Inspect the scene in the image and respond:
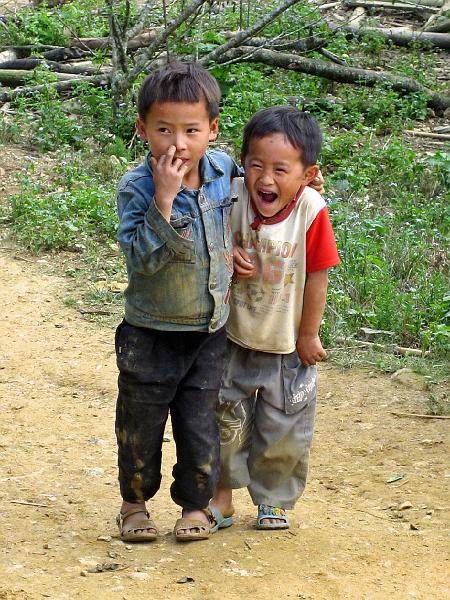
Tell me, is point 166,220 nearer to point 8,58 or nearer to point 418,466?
point 418,466

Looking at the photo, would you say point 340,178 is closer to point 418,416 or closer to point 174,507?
point 418,416

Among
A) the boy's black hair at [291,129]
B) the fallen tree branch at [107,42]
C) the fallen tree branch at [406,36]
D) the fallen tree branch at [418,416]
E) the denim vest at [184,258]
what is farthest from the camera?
the fallen tree branch at [406,36]

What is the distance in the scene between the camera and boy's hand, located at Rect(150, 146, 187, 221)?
3041 mm

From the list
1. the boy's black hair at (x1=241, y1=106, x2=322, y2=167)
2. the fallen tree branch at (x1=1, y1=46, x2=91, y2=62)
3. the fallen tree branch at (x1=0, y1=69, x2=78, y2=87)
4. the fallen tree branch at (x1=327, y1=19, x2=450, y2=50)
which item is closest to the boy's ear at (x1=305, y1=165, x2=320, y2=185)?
the boy's black hair at (x1=241, y1=106, x2=322, y2=167)

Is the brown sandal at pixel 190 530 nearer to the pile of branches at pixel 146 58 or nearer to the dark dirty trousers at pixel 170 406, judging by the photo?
the dark dirty trousers at pixel 170 406

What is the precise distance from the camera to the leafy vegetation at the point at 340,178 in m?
6.10

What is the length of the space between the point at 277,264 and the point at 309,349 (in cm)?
33

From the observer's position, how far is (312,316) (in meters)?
→ 3.48

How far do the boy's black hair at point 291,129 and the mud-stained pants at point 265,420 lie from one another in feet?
2.29

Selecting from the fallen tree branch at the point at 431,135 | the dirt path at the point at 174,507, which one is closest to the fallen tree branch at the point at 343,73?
the fallen tree branch at the point at 431,135

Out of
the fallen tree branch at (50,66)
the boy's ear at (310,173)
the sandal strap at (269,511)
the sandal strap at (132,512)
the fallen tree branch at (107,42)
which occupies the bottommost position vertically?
the sandal strap at (269,511)

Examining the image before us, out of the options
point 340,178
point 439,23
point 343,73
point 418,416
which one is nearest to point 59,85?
point 343,73

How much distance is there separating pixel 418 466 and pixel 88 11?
8.59 metres

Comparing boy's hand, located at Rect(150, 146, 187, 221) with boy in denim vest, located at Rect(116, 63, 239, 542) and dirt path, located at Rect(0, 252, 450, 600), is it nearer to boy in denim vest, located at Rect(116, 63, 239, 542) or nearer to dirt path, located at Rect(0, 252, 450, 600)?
boy in denim vest, located at Rect(116, 63, 239, 542)
